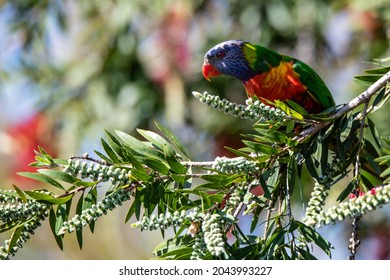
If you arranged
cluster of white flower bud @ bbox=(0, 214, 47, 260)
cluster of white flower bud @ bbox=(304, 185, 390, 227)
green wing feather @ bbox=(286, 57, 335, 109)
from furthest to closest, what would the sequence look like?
green wing feather @ bbox=(286, 57, 335, 109) < cluster of white flower bud @ bbox=(0, 214, 47, 260) < cluster of white flower bud @ bbox=(304, 185, 390, 227)

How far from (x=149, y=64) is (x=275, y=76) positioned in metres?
1.42

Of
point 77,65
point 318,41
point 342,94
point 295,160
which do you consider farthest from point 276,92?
point 77,65

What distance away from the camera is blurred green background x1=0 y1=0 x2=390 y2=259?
100 inches

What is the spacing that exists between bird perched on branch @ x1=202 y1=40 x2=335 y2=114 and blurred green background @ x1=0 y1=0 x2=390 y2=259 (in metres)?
1.09

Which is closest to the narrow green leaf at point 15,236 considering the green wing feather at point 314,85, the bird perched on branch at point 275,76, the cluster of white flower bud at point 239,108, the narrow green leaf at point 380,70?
the cluster of white flower bud at point 239,108

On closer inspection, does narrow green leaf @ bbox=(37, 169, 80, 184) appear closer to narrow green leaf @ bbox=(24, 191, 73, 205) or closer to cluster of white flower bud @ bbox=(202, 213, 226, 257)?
narrow green leaf @ bbox=(24, 191, 73, 205)

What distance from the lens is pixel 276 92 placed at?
137 centimetres

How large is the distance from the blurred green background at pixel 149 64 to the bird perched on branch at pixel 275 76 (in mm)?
1090

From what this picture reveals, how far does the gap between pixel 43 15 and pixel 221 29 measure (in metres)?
0.77

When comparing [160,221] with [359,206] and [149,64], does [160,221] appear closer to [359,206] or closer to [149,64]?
[359,206]

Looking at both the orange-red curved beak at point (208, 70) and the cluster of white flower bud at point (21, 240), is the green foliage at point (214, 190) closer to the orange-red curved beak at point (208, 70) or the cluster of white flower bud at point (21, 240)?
the cluster of white flower bud at point (21, 240)

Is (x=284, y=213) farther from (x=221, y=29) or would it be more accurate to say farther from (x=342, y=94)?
(x=221, y=29)

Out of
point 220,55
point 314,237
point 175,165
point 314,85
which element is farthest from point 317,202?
point 220,55

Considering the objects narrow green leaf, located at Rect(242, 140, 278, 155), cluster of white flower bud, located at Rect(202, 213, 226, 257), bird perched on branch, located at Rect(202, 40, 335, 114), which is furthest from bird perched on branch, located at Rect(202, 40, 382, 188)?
cluster of white flower bud, located at Rect(202, 213, 226, 257)
